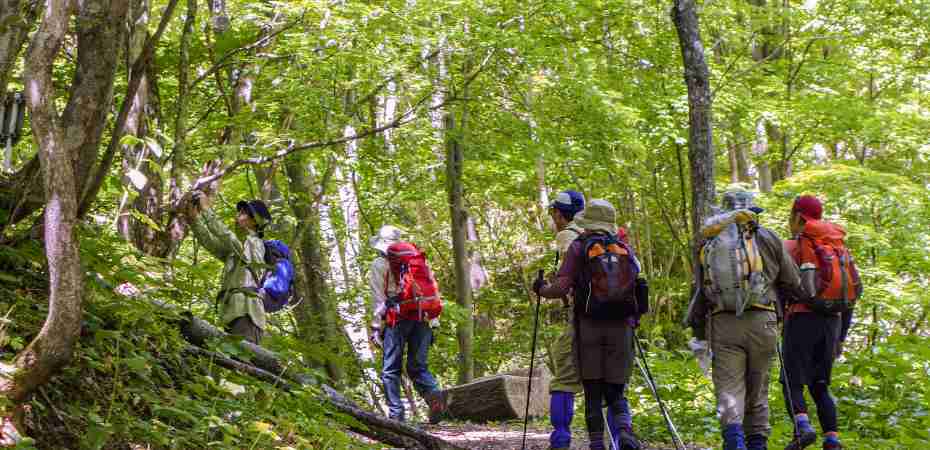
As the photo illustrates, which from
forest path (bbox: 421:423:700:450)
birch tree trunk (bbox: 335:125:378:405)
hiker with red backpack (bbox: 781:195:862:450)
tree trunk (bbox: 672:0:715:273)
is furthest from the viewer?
birch tree trunk (bbox: 335:125:378:405)

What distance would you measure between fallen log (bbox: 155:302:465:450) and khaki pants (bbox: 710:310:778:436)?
179 centimetres

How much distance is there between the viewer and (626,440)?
577 cm

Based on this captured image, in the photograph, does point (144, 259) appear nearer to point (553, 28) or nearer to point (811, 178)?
point (553, 28)

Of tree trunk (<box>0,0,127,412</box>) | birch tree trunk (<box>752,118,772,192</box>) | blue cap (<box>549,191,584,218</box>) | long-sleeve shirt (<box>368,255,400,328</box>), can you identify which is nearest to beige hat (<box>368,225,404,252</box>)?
long-sleeve shirt (<box>368,255,400,328</box>)

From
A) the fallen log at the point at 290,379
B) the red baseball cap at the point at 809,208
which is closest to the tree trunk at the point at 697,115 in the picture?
the red baseball cap at the point at 809,208

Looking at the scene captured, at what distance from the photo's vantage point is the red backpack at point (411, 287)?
27.6 feet

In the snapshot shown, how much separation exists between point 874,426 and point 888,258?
8.98 metres

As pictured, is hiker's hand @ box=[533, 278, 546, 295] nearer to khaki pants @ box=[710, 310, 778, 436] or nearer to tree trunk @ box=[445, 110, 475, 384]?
khaki pants @ box=[710, 310, 778, 436]

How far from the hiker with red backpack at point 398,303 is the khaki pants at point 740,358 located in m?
3.40

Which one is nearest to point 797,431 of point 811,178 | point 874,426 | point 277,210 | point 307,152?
point 874,426

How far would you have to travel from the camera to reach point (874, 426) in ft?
24.7

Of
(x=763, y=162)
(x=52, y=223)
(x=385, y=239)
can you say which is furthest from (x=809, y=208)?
(x=763, y=162)

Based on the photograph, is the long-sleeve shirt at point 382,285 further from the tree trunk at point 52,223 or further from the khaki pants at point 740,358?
the tree trunk at point 52,223

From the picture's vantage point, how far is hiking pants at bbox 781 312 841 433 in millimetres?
6477
